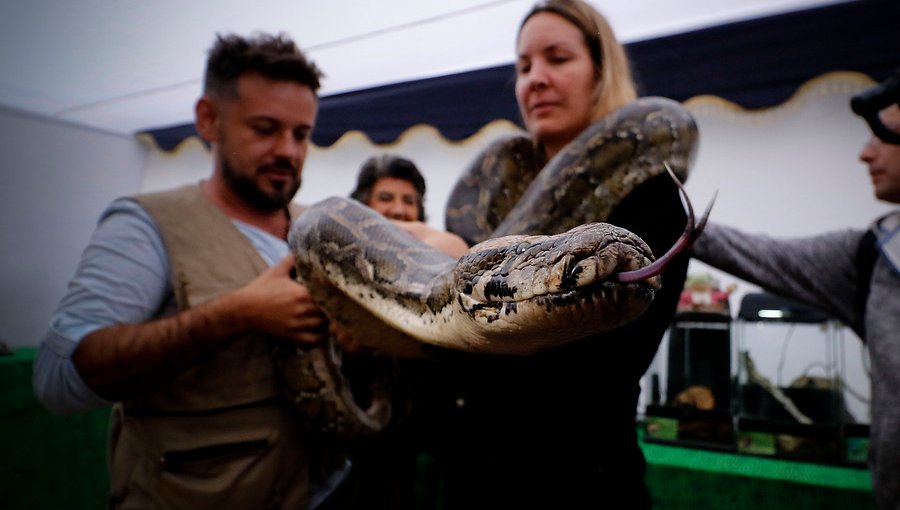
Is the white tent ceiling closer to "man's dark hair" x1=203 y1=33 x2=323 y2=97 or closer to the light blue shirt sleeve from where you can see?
"man's dark hair" x1=203 y1=33 x2=323 y2=97

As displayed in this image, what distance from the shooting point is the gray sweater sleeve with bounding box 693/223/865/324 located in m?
1.36

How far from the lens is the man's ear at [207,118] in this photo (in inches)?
46.8

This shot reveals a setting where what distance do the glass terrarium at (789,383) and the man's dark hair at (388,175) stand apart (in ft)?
4.02

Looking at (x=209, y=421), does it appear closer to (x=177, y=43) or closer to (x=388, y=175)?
(x=177, y=43)

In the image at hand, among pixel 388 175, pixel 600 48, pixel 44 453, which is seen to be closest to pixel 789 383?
pixel 600 48

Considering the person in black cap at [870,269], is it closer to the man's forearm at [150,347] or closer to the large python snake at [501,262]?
the large python snake at [501,262]

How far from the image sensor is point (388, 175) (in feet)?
6.19

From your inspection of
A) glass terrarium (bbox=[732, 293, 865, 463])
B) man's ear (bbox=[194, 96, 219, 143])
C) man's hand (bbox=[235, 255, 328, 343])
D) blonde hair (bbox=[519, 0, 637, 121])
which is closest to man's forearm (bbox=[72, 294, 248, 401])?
man's hand (bbox=[235, 255, 328, 343])

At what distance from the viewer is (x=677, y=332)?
1.71 metres

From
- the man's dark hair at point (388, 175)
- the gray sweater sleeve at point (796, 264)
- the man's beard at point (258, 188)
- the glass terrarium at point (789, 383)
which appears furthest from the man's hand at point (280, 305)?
the glass terrarium at point (789, 383)

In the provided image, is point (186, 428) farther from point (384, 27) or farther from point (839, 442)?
point (839, 442)

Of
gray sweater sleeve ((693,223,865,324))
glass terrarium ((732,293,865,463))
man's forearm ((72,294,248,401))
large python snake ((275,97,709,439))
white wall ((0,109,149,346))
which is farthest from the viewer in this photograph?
Result: glass terrarium ((732,293,865,463))

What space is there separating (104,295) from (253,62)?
62cm

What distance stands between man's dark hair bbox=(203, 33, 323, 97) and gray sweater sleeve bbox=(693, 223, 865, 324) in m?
1.15
